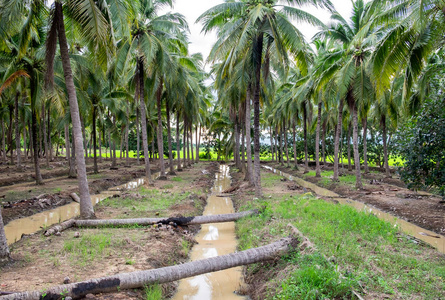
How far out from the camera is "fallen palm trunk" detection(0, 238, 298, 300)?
4277 mm

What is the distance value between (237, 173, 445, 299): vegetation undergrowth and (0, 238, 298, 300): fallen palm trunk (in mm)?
341

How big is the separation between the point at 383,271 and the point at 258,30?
9.91m

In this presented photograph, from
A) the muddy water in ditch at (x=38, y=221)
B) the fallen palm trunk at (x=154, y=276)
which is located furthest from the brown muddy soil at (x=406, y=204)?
the muddy water in ditch at (x=38, y=221)

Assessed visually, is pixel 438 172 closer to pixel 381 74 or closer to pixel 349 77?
pixel 381 74

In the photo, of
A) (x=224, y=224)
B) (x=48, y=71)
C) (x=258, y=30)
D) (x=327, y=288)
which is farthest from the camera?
(x=258, y=30)

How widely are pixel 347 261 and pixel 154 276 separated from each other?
3.42 meters

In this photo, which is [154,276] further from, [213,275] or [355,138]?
[355,138]

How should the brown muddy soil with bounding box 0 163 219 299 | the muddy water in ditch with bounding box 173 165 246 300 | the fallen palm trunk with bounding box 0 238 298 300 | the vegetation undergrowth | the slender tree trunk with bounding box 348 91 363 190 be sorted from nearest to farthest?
the fallen palm trunk with bounding box 0 238 298 300, the vegetation undergrowth, the brown muddy soil with bounding box 0 163 219 299, the muddy water in ditch with bounding box 173 165 246 300, the slender tree trunk with bounding box 348 91 363 190

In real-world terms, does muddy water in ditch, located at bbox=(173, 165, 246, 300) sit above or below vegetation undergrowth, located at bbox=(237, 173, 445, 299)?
below

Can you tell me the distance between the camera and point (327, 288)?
4520 mm

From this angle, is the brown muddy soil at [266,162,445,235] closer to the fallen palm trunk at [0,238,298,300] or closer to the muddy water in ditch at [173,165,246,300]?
the muddy water in ditch at [173,165,246,300]

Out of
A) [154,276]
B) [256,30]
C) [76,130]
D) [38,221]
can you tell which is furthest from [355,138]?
[38,221]

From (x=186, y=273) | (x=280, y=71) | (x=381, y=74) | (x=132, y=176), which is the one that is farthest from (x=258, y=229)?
(x=132, y=176)

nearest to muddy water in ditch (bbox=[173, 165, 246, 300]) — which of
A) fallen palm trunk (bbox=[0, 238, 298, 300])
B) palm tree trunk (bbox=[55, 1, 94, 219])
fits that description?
fallen palm trunk (bbox=[0, 238, 298, 300])
